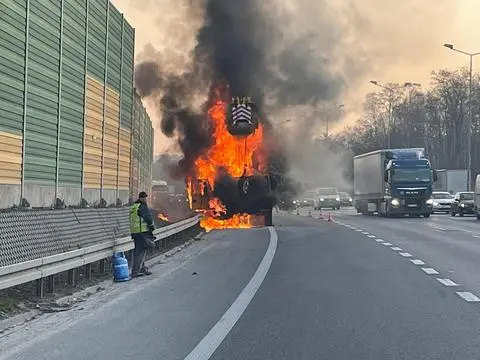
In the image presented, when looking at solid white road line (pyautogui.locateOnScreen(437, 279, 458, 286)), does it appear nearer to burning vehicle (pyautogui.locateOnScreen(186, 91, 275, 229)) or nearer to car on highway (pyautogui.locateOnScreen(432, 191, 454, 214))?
burning vehicle (pyautogui.locateOnScreen(186, 91, 275, 229))

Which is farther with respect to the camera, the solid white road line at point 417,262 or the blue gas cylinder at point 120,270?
the solid white road line at point 417,262

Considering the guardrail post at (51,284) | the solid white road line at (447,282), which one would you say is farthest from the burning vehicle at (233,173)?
the guardrail post at (51,284)

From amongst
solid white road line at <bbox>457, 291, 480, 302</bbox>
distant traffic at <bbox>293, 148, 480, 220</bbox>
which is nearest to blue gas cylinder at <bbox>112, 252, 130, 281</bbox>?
solid white road line at <bbox>457, 291, 480, 302</bbox>

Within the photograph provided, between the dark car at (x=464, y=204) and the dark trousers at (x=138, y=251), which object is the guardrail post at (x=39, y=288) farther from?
the dark car at (x=464, y=204)

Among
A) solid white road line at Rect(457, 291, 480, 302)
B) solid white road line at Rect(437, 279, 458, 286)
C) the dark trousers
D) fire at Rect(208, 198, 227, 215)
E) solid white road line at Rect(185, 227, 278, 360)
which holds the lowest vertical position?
solid white road line at Rect(185, 227, 278, 360)

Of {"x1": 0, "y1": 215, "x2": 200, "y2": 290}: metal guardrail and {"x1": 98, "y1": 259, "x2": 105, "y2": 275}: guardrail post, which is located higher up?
{"x1": 0, "y1": 215, "x2": 200, "y2": 290}: metal guardrail

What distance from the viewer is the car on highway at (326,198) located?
60.2 metres

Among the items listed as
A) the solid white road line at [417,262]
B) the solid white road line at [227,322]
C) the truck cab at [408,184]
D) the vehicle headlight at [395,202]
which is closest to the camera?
the solid white road line at [227,322]

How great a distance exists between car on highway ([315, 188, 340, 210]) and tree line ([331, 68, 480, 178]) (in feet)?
57.8

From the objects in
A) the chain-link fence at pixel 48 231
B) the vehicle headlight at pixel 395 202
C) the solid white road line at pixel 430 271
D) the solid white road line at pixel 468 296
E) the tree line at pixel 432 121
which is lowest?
the solid white road line at pixel 468 296

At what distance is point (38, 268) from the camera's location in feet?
29.6

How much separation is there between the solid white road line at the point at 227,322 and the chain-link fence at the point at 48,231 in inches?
119

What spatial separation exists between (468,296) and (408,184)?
1138 inches

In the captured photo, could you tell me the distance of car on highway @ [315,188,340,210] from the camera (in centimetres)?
6016
